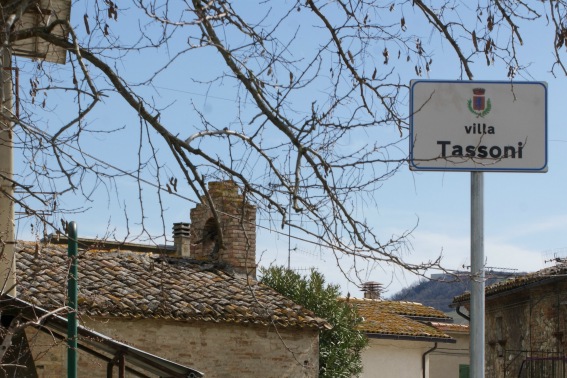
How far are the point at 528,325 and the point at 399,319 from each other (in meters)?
3.52

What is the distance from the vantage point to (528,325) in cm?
2761

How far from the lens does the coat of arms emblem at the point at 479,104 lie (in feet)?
21.4

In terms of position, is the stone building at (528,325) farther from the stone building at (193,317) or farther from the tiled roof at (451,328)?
the stone building at (193,317)

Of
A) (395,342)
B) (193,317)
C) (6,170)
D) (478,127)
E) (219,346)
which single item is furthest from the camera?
(395,342)

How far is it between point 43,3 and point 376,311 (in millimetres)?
20535

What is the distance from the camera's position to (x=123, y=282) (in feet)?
61.8

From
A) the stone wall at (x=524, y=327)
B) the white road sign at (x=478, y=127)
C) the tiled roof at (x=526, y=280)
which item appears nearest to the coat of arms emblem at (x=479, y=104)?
the white road sign at (x=478, y=127)

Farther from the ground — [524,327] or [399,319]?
[399,319]

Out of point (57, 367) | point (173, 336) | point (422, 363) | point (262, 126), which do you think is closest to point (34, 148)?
point (262, 126)

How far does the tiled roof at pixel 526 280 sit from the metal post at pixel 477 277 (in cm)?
1647

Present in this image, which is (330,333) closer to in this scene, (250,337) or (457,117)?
(250,337)

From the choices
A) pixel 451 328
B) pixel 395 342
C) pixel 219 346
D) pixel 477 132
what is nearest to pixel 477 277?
pixel 477 132

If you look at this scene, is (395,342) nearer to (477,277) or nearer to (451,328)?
(451,328)

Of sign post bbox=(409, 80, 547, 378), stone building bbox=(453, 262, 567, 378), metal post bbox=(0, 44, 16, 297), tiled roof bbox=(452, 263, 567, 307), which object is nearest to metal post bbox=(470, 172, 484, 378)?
sign post bbox=(409, 80, 547, 378)
